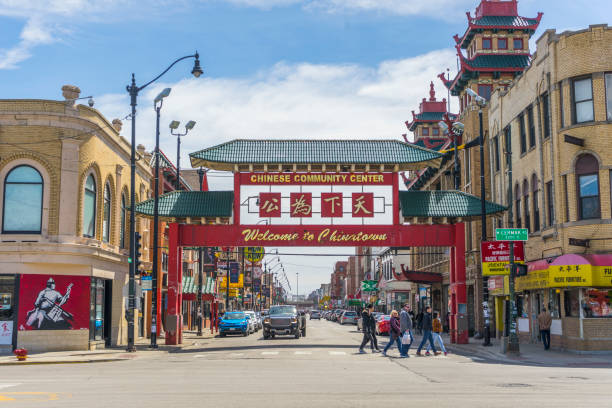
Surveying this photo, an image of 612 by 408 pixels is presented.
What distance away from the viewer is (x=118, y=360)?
25234mm

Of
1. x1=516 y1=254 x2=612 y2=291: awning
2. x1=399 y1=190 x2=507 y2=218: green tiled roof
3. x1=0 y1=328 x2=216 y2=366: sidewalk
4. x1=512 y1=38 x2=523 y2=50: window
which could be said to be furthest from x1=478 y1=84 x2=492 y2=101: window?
x1=0 y1=328 x2=216 y2=366: sidewalk

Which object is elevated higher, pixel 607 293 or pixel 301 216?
pixel 301 216

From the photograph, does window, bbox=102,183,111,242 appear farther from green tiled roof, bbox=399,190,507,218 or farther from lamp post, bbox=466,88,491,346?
lamp post, bbox=466,88,491,346

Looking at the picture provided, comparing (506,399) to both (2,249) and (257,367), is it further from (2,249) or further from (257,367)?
(2,249)

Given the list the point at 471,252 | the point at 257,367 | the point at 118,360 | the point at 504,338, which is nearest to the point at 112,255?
the point at 118,360

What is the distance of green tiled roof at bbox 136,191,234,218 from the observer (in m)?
34.5

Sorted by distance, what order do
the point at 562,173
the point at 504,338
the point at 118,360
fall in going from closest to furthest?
the point at 118,360 < the point at 504,338 < the point at 562,173

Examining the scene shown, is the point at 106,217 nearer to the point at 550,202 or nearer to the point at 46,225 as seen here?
the point at 46,225

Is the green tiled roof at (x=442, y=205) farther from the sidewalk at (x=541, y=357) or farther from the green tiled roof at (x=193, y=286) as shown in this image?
the green tiled roof at (x=193, y=286)

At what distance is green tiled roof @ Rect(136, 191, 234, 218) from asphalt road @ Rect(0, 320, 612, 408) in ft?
39.6

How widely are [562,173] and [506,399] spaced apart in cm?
1871

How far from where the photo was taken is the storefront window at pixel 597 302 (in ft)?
90.8

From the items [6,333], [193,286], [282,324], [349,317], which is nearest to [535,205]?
[282,324]

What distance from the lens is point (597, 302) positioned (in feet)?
91.0
